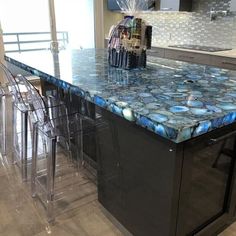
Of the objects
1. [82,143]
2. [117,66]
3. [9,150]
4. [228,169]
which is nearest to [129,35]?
[117,66]

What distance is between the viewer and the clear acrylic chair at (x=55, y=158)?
1853 millimetres

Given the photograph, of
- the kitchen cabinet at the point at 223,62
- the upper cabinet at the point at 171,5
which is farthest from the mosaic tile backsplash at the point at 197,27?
the kitchen cabinet at the point at 223,62

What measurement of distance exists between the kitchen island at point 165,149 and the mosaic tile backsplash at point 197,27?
230 centimetres

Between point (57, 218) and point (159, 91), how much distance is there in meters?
1.15

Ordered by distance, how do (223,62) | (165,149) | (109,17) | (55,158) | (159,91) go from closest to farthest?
(165,149)
(159,91)
(55,158)
(223,62)
(109,17)

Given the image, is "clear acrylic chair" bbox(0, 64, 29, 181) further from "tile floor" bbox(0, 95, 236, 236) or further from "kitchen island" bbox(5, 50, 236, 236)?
"kitchen island" bbox(5, 50, 236, 236)

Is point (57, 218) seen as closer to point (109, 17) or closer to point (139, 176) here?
point (139, 176)

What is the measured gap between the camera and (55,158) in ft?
6.01

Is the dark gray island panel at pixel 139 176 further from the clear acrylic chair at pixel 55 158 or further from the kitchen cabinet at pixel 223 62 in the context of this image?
the kitchen cabinet at pixel 223 62

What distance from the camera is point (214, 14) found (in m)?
3.83

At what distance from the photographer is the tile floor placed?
5.70 feet

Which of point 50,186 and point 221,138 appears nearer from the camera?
point 221,138

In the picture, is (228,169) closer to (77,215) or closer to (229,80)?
(229,80)

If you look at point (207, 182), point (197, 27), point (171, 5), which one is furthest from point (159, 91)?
point (197, 27)
